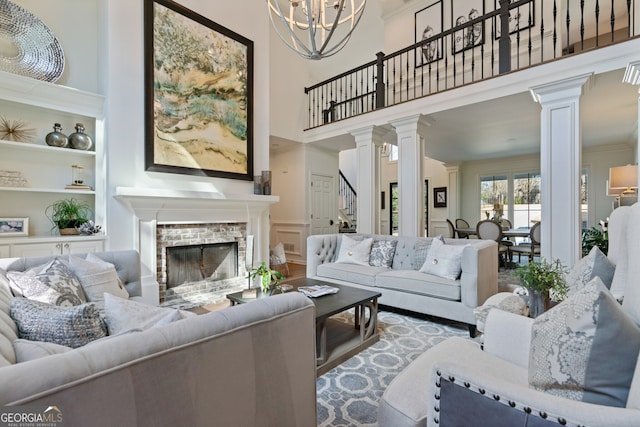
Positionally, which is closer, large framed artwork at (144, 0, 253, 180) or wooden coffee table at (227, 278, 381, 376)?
wooden coffee table at (227, 278, 381, 376)

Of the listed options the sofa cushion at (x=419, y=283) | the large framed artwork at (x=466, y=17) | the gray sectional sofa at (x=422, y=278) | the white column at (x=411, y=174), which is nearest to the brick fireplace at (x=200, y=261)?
the gray sectional sofa at (x=422, y=278)

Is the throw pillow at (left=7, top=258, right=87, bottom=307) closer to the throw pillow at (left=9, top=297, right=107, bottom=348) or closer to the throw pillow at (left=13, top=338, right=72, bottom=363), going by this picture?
the throw pillow at (left=9, top=297, right=107, bottom=348)

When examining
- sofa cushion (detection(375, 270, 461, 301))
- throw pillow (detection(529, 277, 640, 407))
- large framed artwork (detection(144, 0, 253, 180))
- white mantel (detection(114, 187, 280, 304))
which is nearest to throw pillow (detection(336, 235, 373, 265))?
sofa cushion (detection(375, 270, 461, 301))

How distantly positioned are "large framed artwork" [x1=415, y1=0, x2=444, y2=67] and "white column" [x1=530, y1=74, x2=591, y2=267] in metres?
2.68

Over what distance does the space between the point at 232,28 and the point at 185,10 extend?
0.74 m

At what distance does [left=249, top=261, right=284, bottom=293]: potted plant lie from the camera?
2.58m

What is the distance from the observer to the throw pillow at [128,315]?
117 cm

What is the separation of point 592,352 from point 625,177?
174 inches

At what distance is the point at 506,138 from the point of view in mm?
6090

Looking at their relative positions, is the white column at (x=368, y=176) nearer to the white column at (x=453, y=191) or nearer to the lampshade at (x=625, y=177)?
the lampshade at (x=625, y=177)

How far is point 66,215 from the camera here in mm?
3258

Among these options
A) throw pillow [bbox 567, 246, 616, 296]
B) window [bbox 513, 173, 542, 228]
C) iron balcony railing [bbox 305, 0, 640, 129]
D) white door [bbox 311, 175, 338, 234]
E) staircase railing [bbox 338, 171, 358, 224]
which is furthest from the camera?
staircase railing [bbox 338, 171, 358, 224]

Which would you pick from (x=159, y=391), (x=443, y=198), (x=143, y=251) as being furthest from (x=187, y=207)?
(x=443, y=198)

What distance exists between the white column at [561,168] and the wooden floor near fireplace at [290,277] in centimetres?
369
